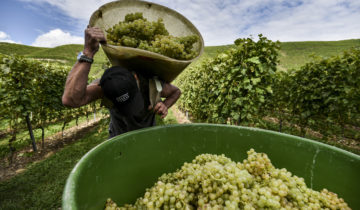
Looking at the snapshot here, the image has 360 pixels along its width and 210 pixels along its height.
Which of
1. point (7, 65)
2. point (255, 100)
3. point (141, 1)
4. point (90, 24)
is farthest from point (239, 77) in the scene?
point (7, 65)

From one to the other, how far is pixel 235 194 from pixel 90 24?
5.53 feet

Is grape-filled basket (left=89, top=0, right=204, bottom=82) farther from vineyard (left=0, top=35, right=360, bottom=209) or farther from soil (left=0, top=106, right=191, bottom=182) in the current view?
soil (left=0, top=106, right=191, bottom=182)

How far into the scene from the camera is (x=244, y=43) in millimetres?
4148

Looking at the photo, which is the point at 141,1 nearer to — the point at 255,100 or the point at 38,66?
the point at 255,100

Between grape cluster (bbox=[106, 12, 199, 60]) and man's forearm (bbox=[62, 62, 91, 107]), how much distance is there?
0.33 meters

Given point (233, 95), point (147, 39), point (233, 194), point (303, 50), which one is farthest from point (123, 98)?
point (303, 50)

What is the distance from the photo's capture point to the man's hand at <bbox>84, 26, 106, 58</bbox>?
1392 mm

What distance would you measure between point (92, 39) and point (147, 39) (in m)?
0.50

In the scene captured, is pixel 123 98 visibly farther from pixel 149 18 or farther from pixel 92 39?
pixel 149 18

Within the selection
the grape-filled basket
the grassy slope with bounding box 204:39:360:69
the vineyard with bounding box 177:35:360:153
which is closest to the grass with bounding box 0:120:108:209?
the grape-filled basket

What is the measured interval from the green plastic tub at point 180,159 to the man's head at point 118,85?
30 cm

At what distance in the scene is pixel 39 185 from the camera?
435cm

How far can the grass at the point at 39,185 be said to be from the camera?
3.71m

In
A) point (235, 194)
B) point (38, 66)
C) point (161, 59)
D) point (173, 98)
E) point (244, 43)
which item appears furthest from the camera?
point (38, 66)
